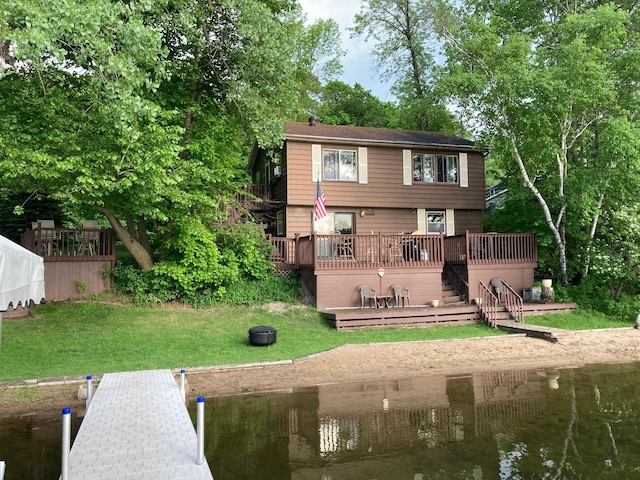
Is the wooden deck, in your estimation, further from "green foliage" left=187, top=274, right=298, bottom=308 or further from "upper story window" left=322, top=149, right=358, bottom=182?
"upper story window" left=322, top=149, right=358, bottom=182

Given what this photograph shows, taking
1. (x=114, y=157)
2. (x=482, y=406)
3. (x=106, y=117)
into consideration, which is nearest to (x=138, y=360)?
(x=114, y=157)

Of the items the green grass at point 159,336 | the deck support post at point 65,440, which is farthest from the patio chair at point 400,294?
the deck support post at point 65,440

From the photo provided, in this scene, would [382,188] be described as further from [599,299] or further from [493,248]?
[599,299]

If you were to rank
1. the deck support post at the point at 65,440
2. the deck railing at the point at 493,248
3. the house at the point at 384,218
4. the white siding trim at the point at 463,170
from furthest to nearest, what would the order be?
the white siding trim at the point at 463,170, the deck railing at the point at 493,248, the house at the point at 384,218, the deck support post at the point at 65,440

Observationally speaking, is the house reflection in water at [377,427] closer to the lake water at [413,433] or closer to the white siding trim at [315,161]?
the lake water at [413,433]

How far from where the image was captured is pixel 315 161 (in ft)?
60.7

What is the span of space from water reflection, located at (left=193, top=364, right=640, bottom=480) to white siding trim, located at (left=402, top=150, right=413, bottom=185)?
39.0 feet

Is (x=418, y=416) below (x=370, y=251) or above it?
below

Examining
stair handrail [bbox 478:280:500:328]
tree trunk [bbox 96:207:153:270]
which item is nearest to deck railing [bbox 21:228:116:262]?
tree trunk [bbox 96:207:153:270]

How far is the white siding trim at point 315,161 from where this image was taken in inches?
727

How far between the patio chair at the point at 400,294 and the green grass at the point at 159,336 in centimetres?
178

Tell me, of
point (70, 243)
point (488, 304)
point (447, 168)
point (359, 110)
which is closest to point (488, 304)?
point (488, 304)

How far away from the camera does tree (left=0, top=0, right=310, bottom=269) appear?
413 inches

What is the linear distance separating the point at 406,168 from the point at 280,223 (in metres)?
6.23
